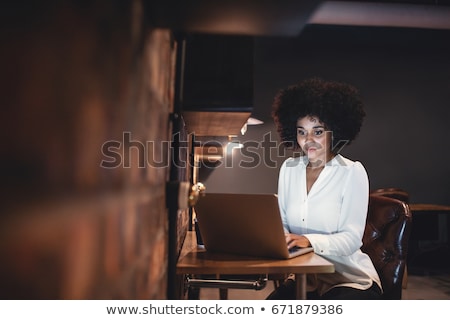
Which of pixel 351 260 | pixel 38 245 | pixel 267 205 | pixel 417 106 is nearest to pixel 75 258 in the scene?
pixel 38 245

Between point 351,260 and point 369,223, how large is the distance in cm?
28

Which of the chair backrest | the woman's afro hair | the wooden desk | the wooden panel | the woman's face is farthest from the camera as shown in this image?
the woman's afro hair

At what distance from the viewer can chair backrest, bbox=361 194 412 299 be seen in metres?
1.47

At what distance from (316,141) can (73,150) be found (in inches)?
56.1

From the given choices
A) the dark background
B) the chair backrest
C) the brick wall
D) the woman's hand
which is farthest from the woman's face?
the dark background

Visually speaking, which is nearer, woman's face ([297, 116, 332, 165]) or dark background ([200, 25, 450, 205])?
woman's face ([297, 116, 332, 165])

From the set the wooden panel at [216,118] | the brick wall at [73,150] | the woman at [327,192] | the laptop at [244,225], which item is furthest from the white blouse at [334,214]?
the brick wall at [73,150]

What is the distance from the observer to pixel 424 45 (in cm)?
431

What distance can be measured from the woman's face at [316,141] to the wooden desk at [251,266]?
64cm

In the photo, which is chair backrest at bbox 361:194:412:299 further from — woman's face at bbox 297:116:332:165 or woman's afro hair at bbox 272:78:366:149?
woman's afro hair at bbox 272:78:366:149

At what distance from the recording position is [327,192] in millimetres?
1516

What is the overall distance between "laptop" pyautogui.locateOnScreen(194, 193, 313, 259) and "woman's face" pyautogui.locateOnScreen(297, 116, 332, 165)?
1.95 ft

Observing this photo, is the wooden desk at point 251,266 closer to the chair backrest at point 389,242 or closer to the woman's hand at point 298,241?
the woman's hand at point 298,241

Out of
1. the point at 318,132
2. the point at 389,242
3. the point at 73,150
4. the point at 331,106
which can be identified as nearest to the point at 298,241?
the point at 389,242
